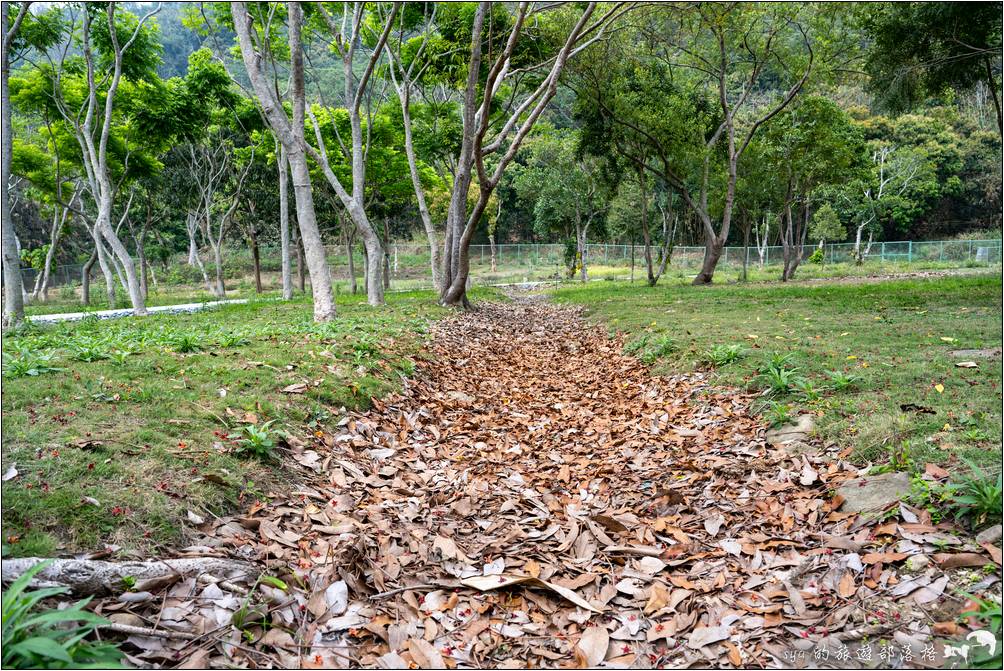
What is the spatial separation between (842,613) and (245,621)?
2560 mm

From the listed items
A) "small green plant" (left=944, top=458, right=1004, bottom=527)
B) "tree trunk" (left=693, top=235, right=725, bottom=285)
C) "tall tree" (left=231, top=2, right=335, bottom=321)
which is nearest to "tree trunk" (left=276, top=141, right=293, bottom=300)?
"tall tree" (left=231, top=2, right=335, bottom=321)

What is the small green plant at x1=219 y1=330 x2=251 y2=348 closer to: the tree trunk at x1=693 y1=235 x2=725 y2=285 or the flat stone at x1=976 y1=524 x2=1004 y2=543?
the flat stone at x1=976 y1=524 x2=1004 y2=543

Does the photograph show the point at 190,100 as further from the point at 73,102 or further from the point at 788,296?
the point at 788,296

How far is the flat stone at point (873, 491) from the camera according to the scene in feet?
11.0

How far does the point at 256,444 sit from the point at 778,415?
395 cm

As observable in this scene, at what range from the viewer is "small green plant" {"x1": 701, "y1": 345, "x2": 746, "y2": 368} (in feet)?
21.7

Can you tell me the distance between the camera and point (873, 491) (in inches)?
137

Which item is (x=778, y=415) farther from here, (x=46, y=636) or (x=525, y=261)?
(x=525, y=261)

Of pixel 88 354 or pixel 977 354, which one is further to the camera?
pixel 977 354

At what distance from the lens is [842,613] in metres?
2.60

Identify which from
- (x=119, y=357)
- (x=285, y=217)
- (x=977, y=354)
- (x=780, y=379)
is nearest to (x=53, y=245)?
(x=285, y=217)

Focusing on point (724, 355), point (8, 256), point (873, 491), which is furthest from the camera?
point (8, 256)

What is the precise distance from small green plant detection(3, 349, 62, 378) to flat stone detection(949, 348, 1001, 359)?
26.9 feet

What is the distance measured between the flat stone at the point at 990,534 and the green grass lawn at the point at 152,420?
12.6ft
